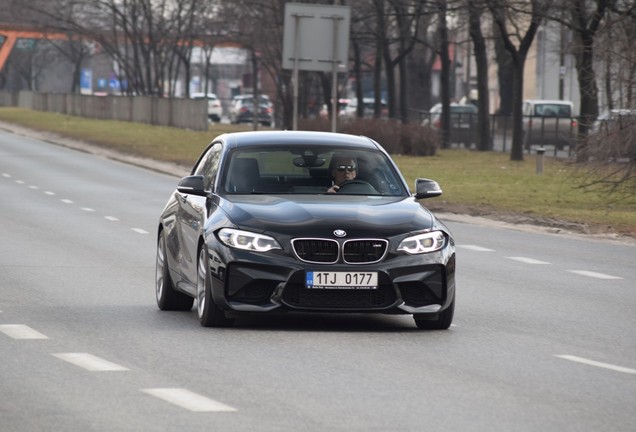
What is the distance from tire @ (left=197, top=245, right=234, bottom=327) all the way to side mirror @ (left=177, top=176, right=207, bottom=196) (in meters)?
0.63

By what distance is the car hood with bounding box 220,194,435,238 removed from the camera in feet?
37.3

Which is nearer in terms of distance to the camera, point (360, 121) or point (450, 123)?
point (360, 121)

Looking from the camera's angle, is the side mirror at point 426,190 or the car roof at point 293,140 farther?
the car roof at point 293,140

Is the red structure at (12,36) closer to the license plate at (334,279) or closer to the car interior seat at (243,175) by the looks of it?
the car interior seat at (243,175)

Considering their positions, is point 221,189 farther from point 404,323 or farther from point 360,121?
point 360,121

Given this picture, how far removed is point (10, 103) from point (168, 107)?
154 ft

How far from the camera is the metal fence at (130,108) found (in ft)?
245

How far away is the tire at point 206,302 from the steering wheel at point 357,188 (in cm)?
120

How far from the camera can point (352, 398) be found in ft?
28.2

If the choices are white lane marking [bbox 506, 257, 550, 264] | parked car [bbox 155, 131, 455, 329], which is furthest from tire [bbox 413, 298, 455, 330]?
white lane marking [bbox 506, 257, 550, 264]

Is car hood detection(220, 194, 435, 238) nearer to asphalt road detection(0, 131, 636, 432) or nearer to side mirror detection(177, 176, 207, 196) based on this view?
side mirror detection(177, 176, 207, 196)

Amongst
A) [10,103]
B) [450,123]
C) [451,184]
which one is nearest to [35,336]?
[451,184]

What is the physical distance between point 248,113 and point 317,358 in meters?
85.3

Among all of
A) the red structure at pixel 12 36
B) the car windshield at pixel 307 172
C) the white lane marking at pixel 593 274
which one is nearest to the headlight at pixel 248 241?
the car windshield at pixel 307 172
